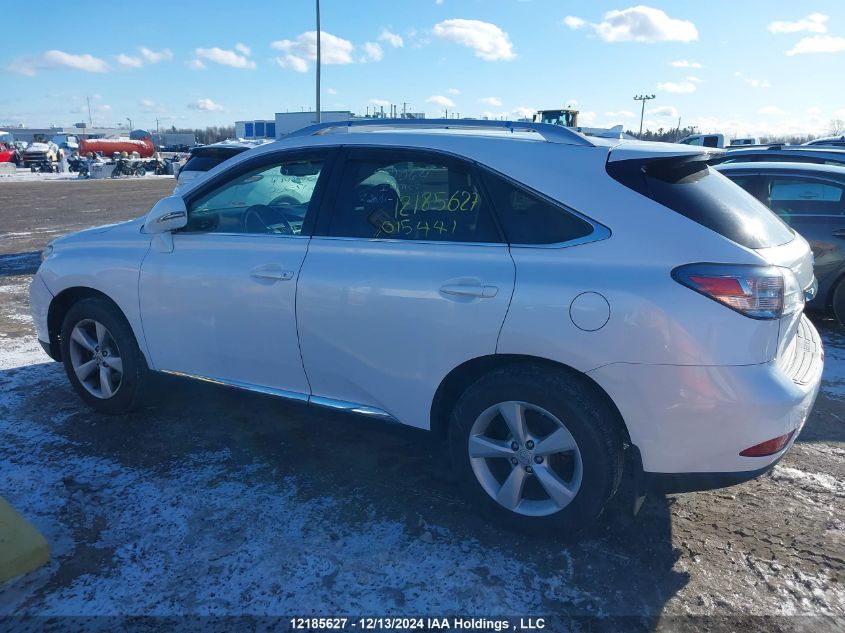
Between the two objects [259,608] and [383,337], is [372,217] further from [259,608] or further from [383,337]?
[259,608]

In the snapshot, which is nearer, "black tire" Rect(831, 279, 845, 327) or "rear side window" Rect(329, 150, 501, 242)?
"rear side window" Rect(329, 150, 501, 242)

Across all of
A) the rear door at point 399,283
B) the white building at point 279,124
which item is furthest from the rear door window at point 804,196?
the white building at point 279,124

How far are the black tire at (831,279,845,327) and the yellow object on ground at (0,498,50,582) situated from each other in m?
6.79

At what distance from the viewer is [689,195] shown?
2.75 m

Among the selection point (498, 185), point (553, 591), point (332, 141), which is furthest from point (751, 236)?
point (332, 141)

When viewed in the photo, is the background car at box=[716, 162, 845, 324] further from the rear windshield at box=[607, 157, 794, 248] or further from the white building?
the white building

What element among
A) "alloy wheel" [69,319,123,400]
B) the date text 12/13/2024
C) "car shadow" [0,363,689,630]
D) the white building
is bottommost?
the date text 12/13/2024

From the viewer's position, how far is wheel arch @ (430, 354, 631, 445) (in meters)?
2.70

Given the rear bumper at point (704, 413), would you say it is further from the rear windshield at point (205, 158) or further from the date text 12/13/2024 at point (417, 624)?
the rear windshield at point (205, 158)

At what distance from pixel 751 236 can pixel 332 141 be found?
2.12 meters

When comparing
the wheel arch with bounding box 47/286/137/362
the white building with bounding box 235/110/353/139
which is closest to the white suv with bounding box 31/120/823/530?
the wheel arch with bounding box 47/286/137/362

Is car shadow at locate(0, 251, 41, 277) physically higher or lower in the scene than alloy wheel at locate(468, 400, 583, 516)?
lower

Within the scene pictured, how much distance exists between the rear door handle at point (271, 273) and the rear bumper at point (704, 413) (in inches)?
65.3

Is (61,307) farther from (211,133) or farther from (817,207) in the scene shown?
(211,133)
